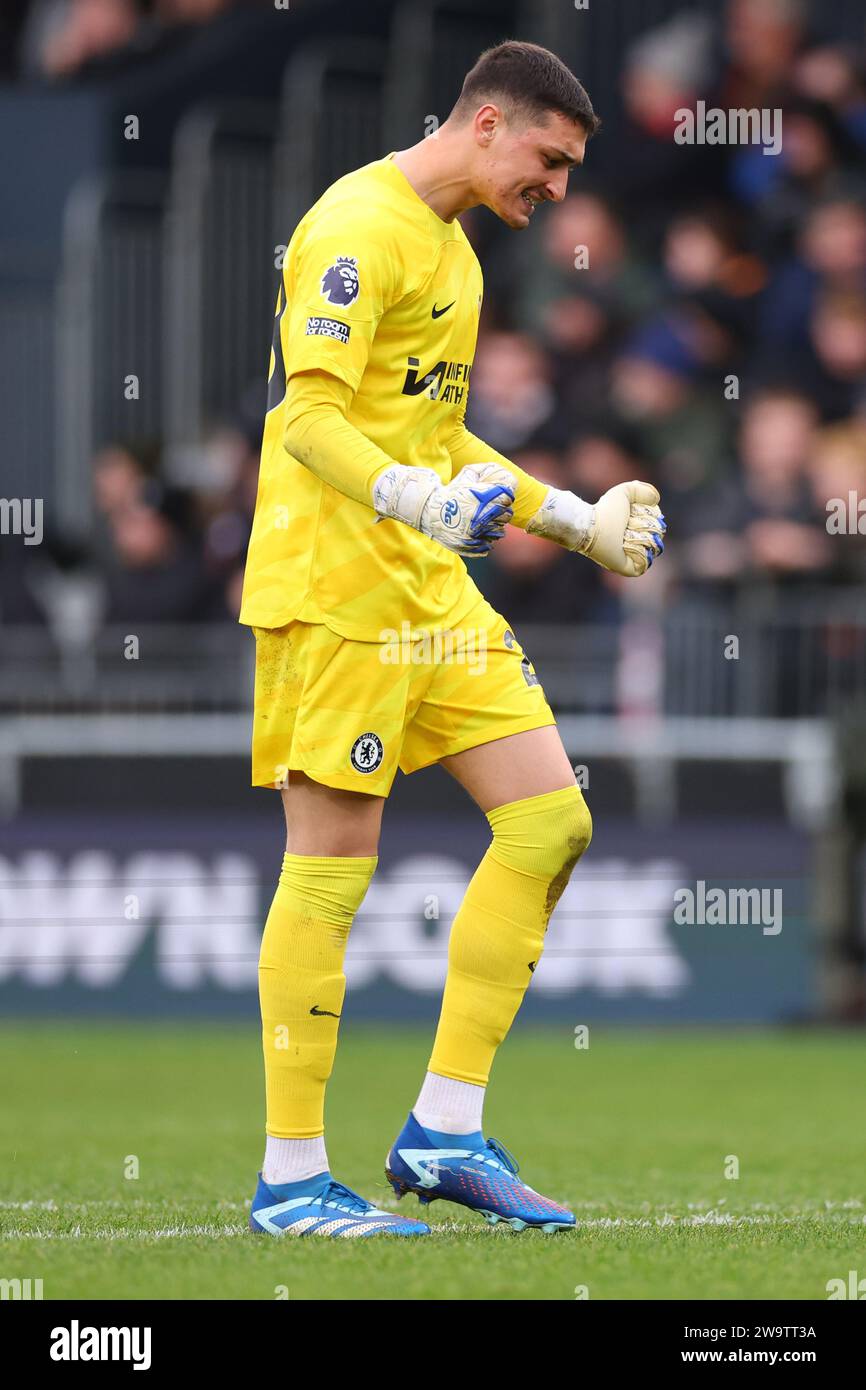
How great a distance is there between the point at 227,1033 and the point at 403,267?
6.23m

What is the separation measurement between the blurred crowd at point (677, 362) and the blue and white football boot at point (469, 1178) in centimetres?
668

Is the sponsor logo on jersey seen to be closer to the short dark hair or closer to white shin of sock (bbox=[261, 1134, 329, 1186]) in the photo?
the short dark hair

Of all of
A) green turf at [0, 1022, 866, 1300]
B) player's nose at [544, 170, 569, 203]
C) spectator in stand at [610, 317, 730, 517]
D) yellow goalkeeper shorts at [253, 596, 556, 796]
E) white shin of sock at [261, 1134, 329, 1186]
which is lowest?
green turf at [0, 1022, 866, 1300]

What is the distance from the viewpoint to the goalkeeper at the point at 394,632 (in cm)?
457

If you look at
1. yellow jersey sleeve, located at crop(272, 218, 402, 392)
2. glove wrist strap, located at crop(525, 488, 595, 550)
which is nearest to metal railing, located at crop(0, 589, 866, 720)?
glove wrist strap, located at crop(525, 488, 595, 550)

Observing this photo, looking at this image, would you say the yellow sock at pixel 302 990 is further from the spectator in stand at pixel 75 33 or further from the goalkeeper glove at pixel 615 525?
the spectator in stand at pixel 75 33

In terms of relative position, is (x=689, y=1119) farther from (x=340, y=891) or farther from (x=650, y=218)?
(x=650, y=218)

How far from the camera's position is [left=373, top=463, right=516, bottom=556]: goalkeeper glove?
4320 mm

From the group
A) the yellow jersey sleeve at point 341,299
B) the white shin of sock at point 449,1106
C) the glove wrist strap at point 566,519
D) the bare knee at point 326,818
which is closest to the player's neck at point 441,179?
the yellow jersey sleeve at point 341,299

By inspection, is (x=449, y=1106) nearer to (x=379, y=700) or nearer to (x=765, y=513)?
(x=379, y=700)

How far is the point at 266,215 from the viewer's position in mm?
13609

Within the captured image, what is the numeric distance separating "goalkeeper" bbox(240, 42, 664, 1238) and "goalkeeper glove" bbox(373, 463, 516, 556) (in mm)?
31

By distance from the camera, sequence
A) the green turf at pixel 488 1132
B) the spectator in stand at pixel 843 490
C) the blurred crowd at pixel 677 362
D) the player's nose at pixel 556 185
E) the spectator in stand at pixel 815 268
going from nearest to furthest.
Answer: the green turf at pixel 488 1132 → the player's nose at pixel 556 185 → the spectator in stand at pixel 843 490 → the blurred crowd at pixel 677 362 → the spectator in stand at pixel 815 268

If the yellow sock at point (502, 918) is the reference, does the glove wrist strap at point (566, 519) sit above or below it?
above
